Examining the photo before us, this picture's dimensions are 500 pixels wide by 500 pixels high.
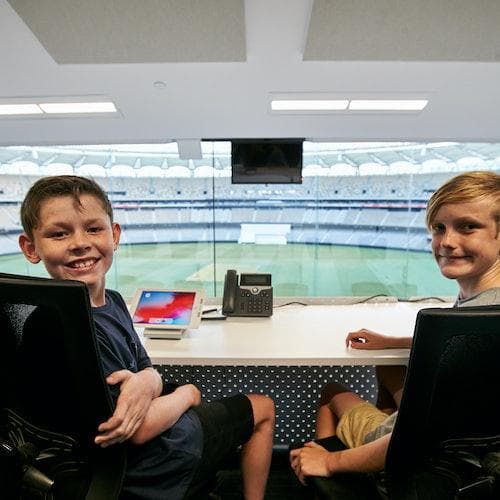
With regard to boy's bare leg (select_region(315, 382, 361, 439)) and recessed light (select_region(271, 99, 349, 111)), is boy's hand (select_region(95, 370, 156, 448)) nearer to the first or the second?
boy's bare leg (select_region(315, 382, 361, 439))

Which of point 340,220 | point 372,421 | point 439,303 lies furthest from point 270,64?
point 340,220

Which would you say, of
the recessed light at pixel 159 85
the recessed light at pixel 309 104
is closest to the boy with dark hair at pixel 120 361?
the recessed light at pixel 159 85

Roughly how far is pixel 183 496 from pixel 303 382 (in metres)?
1.05

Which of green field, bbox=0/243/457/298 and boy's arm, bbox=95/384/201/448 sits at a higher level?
boy's arm, bbox=95/384/201/448

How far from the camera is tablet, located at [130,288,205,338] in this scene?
1365mm

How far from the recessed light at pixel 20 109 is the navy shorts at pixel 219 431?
2480 millimetres

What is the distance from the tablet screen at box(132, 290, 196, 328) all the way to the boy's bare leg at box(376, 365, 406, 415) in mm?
824

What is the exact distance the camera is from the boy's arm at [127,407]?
651 mm

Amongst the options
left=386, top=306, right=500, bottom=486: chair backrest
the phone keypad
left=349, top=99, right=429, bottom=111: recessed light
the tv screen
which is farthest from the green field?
left=386, top=306, right=500, bottom=486: chair backrest

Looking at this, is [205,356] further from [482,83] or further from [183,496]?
[482,83]

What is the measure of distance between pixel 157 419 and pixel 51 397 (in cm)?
25

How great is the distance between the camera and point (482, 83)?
217 centimetres

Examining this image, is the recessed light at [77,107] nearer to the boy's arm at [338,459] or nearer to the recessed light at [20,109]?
the recessed light at [20,109]

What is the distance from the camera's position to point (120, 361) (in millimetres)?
771
